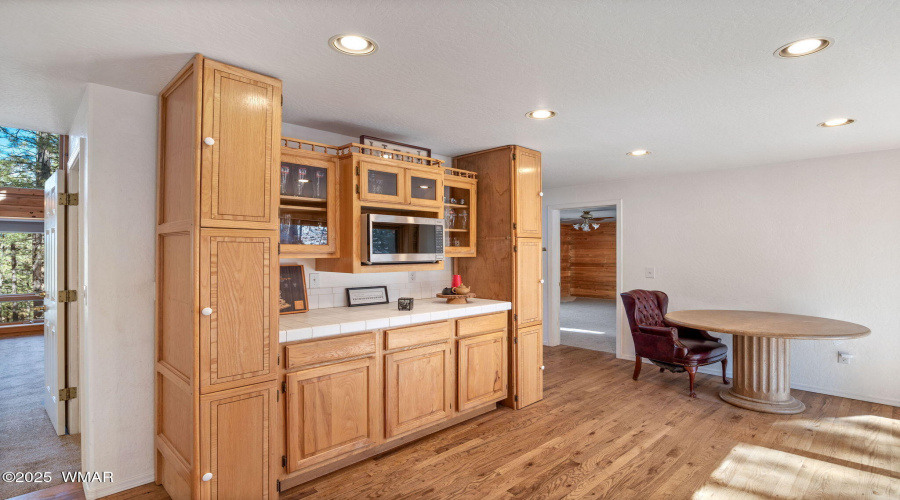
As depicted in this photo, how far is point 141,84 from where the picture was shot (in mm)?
2307

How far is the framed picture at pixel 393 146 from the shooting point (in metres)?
3.05

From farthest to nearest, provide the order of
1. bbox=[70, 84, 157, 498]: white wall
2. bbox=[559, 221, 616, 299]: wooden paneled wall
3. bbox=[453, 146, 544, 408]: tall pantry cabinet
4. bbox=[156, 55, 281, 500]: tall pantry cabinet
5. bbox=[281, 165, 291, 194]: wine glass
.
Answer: bbox=[559, 221, 616, 299]: wooden paneled wall
bbox=[453, 146, 544, 408]: tall pantry cabinet
bbox=[281, 165, 291, 194]: wine glass
bbox=[70, 84, 157, 498]: white wall
bbox=[156, 55, 281, 500]: tall pantry cabinet

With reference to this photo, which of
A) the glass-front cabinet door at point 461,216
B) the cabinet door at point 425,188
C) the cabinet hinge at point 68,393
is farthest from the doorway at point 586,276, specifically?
the cabinet hinge at point 68,393

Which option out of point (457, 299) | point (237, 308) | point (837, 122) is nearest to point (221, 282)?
point (237, 308)

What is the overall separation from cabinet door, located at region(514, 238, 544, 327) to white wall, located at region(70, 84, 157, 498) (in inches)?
102

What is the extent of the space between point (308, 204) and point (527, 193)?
6.14 feet

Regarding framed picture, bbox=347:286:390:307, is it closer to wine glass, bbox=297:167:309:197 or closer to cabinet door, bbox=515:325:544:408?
wine glass, bbox=297:167:309:197

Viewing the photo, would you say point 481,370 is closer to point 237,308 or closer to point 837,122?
point 237,308

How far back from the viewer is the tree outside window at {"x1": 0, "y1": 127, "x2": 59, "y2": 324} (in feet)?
22.6

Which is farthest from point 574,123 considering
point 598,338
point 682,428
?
point 598,338

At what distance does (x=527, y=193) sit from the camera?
3.81 metres

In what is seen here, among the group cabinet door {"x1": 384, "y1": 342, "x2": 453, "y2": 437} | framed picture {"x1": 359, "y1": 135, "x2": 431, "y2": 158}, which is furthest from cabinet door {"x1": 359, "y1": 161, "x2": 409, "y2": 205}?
cabinet door {"x1": 384, "y1": 342, "x2": 453, "y2": 437}

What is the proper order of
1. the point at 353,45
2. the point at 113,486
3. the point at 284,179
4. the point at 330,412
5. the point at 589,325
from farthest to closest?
the point at 589,325 → the point at 284,179 → the point at 330,412 → the point at 113,486 → the point at 353,45

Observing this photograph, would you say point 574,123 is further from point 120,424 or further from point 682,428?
point 120,424
